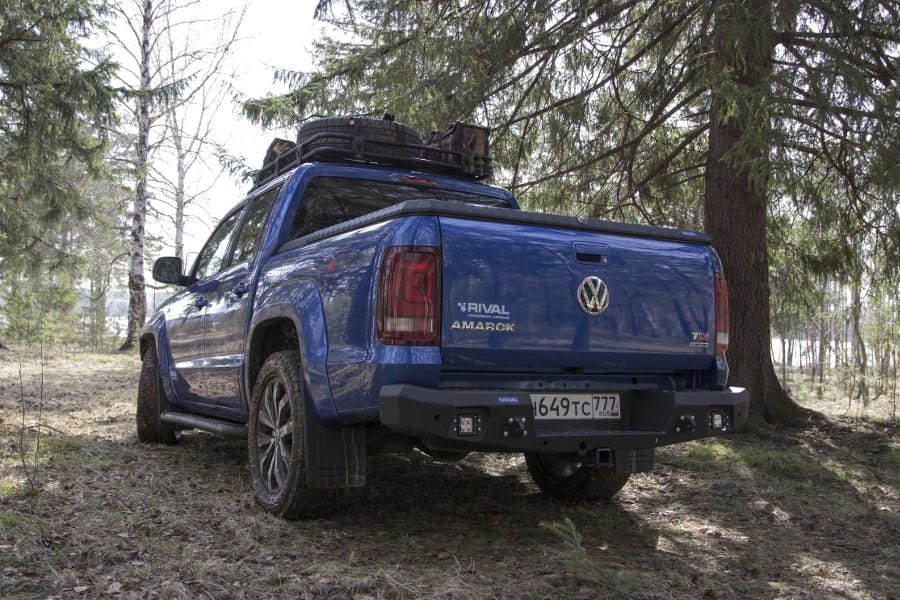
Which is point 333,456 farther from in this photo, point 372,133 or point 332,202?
point 372,133

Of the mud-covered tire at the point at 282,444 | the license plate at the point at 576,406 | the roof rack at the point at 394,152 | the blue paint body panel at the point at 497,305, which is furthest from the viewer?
the roof rack at the point at 394,152

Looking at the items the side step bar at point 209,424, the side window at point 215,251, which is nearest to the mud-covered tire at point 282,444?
the side step bar at point 209,424

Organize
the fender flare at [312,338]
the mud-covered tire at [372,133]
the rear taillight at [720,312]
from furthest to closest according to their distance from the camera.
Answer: the mud-covered tire at [372,133], the rear taillight at [720,312], the fender flare at [312,338]

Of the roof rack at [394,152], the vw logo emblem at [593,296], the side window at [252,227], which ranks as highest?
the roof rack at [394,152]

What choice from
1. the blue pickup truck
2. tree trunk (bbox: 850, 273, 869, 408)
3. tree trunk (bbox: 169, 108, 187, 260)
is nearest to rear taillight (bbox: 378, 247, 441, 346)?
the blue pickup truck

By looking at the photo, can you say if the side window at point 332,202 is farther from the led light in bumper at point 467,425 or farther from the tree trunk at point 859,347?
the tree trunk at point 859,347

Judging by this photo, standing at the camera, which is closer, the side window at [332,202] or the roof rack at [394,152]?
the side window at [332,202]

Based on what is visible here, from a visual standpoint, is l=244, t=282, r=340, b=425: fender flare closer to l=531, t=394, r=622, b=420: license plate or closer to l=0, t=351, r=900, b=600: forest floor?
l=0, t=351, r=900, b=600: forest floor

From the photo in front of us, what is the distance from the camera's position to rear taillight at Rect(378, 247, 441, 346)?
3188mm

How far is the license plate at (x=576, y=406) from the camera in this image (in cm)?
348

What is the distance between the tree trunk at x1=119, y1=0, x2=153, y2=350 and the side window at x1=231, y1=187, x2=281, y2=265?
1341 cm

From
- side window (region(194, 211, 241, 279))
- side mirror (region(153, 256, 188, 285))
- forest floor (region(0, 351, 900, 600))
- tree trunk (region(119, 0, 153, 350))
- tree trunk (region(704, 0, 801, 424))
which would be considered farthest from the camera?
tree trunk (region(119, 0, 153, 350))

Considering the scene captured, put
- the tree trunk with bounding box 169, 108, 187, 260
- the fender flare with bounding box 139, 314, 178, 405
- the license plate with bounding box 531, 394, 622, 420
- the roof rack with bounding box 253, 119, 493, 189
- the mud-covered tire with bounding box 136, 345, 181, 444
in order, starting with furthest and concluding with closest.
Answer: the tree trunk with bounding box 169, 108, 187, 260
the mud-covered tire with bounding box 136, 345, 181, 444
the fender flare with bounding box 139, 314, 178, 405
the roof rack with bounding box 253, 119, 493, 189
the license plate with bounding box 531, 394, 622, 420

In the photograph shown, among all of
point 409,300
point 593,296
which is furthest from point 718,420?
point 409,300
